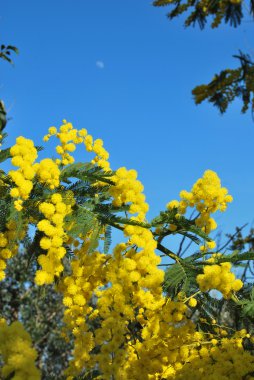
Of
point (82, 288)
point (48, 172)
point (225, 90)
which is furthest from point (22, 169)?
point (225, 90)

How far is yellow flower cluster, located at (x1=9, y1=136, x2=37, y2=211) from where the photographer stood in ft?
7.12

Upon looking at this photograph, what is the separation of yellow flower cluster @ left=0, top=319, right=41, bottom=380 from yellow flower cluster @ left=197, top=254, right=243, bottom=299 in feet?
3.60

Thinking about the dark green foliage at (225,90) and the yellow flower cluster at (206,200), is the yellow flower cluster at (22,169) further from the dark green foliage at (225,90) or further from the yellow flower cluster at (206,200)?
the dark green foliage at (225,90)

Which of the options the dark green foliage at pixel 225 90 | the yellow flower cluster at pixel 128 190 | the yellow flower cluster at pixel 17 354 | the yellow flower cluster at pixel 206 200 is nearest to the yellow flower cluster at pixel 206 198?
the yellow flower cluster at pixel 206 200

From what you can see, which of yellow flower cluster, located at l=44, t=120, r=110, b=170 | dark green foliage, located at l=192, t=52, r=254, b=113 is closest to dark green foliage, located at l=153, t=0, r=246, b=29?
dark green foliage, located at l=192, t=52, r=254, b=113

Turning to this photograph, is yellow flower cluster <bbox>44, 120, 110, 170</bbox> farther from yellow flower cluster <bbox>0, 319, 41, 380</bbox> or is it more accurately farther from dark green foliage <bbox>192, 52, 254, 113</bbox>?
dark green foliage <bbox>192, 52, 254, 113</bbox>

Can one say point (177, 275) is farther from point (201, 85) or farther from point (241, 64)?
point (201, 85)

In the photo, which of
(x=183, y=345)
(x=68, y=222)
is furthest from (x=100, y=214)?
(x=183, y=345)

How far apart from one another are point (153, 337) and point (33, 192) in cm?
118

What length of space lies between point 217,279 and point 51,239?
2.92 ft

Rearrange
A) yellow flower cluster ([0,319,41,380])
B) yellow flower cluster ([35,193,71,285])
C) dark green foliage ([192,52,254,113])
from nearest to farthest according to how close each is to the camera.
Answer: yellow flower cluster ([0,319,41,380]) → yellow flower cluster ([35,193,71,285]) → dark green foliage ([192,52,254,113])

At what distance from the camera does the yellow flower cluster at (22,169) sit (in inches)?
85.4

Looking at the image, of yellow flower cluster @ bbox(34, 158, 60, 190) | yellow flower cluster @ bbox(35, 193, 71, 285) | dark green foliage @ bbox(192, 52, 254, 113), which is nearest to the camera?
yellow flower cluster @ bbox(35, 193, 71, 285)

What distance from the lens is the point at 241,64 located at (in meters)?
7.88
